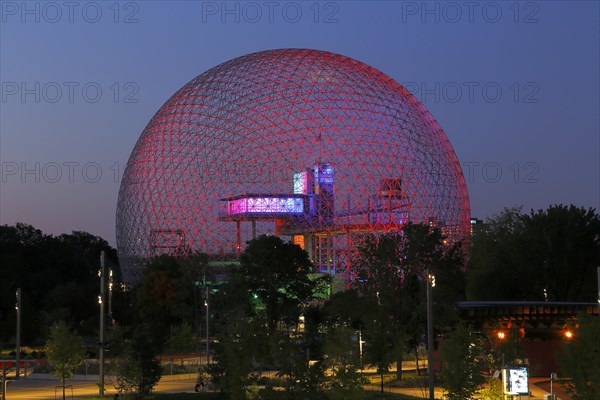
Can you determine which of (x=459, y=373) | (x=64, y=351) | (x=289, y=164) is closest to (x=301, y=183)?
(x=289, y=164)

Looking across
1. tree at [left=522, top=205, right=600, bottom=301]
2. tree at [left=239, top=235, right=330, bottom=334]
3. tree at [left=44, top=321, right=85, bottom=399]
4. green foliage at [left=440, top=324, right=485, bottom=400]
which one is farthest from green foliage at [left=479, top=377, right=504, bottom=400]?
tree at [left=522, top=205, right=600, bottom=301]

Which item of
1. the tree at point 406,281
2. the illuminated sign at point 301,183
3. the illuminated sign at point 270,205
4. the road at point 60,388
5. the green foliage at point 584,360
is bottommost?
the road at point 60,388

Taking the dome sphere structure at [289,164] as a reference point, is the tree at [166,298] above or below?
below

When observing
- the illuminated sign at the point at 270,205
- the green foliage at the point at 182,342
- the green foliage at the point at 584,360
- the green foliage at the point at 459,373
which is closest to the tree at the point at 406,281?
the green foliage at the point at 459,373

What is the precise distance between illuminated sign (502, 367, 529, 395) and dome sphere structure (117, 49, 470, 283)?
5646cm

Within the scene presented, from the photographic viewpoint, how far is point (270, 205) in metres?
99.1

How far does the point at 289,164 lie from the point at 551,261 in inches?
1000

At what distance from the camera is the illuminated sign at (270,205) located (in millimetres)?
98312

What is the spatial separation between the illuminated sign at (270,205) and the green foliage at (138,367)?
173 ft

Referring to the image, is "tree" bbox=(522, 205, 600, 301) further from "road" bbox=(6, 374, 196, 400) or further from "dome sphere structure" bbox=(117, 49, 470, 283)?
"road" bbox=(6, 374, 196, 400)

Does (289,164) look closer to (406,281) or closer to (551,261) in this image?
(551,261)

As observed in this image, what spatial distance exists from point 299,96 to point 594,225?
30.3 metres

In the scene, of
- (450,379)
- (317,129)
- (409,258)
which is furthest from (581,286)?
(450,379)

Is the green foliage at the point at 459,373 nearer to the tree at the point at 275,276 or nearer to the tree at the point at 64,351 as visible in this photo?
the tree at the point at 64,351
